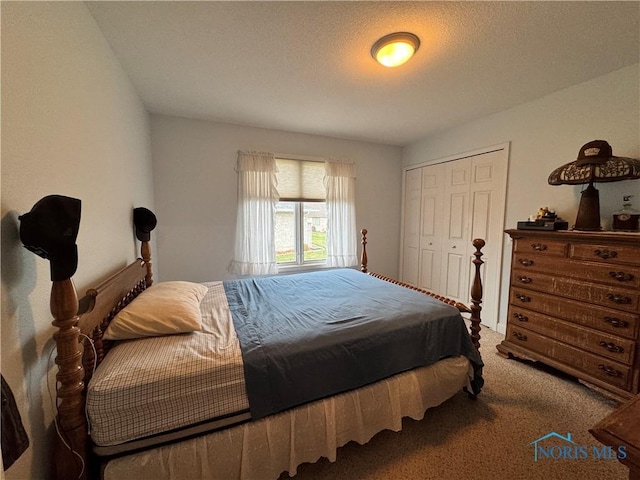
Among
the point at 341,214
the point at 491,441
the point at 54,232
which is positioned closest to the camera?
the point at 54,232

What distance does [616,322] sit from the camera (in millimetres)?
1717

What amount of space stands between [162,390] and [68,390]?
0.30 m

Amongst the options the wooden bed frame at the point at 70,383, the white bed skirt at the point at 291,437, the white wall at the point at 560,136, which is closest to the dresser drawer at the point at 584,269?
the white wall at the point at 560,136

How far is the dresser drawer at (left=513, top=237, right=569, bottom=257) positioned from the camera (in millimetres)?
1988

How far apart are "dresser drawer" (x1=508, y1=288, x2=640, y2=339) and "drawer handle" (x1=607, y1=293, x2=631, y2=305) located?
2.8 inches

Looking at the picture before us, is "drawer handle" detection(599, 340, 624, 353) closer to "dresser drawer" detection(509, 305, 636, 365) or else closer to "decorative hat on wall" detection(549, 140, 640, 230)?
"dresser drawer" detection(509, 305, 636, 365)

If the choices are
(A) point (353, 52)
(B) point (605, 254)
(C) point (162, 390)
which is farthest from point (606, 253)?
(C) point (162, 390)

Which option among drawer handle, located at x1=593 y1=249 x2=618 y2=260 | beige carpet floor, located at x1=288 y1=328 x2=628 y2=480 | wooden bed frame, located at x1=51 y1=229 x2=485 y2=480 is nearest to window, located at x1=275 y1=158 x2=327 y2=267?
beige carpet floor, located at x1=288 y1=328 x2=628 y2=480

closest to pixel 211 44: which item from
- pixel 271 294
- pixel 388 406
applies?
pixel 271 294

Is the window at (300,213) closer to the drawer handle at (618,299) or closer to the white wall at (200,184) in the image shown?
the white wall at (200,184)

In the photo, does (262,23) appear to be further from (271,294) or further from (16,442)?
(16,442)

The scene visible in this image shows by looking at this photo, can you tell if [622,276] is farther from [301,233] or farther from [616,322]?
[301,233]

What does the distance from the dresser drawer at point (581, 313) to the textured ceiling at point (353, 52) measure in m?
1.85

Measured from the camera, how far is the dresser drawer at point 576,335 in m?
1.70
